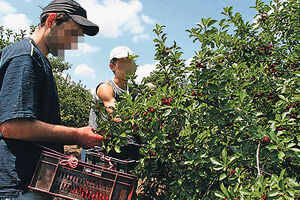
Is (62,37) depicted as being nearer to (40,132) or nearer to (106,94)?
(40,132)

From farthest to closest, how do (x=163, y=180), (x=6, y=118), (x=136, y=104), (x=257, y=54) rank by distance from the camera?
(x=257, y=54)
(x=163, y=180)
(x=136, y=104)
(x=6, y=118)

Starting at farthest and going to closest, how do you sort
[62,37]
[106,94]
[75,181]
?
[106,94]
[62,37]
[75,181]

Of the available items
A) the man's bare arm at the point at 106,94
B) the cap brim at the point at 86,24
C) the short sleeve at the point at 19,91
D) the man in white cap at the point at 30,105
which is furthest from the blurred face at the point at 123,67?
the short sleeve at the point at 19,91

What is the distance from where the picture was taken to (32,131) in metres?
1.14

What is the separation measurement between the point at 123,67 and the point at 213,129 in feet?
3.98

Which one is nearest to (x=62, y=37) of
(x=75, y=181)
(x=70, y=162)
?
(x=70, y=162)

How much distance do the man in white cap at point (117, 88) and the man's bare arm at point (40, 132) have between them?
74cm

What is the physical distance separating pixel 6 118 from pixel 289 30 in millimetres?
3369

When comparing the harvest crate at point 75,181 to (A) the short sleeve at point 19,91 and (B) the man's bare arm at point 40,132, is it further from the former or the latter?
(A) the short sleeve at point 19,91

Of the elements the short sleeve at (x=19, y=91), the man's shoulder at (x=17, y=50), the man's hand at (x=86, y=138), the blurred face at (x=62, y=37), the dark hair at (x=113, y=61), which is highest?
the dark hair at (x=113, y=61)

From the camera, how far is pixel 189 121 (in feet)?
5.74

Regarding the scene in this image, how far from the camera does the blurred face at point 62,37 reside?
1.37 m

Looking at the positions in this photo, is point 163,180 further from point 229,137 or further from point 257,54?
point 257,54

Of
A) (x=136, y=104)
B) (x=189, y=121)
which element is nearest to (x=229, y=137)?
(x=189, y=121)
